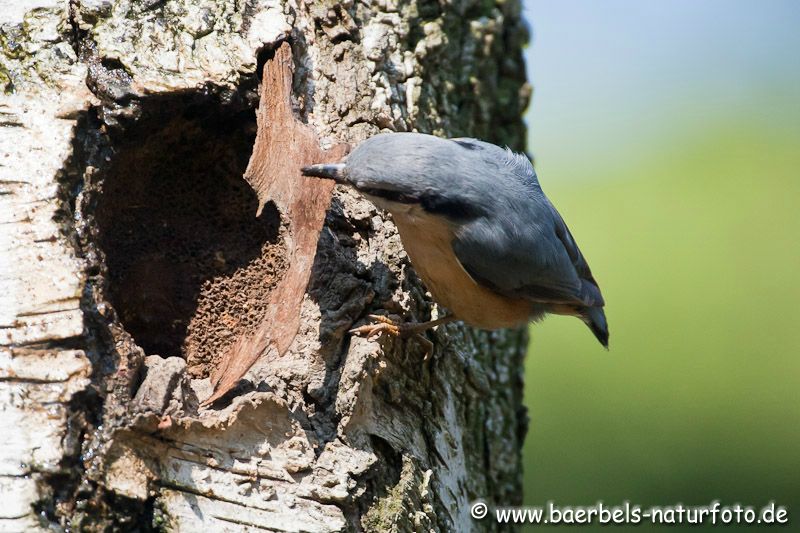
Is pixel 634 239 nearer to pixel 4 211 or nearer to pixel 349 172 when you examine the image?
pixel 349 172

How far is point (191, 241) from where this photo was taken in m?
2.61

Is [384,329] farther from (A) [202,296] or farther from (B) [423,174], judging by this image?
(A) [202,296]

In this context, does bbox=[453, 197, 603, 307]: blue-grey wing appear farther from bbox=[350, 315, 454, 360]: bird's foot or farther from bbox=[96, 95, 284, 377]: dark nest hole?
bbox=[96, 95, 284, 377]: dark nest hole

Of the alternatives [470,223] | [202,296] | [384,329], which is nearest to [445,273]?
[470,223]

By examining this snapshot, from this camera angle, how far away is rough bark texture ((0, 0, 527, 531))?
1.83 m

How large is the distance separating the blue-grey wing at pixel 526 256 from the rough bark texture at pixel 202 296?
0.20 m

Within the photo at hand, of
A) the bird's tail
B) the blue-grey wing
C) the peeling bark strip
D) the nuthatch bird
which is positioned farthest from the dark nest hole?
the bird's tail

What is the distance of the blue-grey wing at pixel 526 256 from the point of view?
100 inches

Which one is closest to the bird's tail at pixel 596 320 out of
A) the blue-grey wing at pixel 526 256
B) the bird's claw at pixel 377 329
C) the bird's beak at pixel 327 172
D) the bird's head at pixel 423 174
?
the blue-grey wing at pixel 526 256

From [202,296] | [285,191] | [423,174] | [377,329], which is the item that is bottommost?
[377,329]

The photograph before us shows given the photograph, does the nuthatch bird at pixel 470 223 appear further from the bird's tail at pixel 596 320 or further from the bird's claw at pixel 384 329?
the bird's tail at pixel 596 320

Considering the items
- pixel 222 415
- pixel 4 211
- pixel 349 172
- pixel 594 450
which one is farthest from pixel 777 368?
pixel 4 211

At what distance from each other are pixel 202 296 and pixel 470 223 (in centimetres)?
83

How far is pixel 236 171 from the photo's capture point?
8.39 ft
